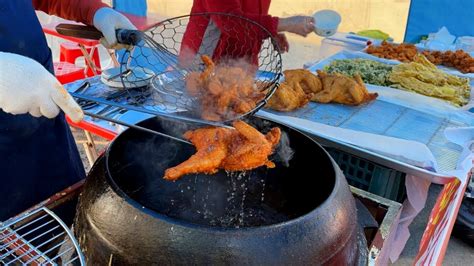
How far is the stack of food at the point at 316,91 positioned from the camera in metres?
2.56

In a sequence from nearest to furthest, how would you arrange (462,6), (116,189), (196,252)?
(196,252) → (116,189) → (462,6)

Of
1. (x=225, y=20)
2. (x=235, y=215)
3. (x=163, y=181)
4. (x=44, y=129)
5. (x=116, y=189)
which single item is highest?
(x=225, y=20)

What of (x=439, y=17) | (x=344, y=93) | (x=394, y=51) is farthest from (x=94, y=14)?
(x=439, y=17)

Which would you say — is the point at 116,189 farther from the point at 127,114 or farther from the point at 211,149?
the point at 127,114

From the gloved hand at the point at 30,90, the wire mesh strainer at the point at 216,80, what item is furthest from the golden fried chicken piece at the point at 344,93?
the gloved hand at the point at 30,90

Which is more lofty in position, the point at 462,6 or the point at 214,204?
the point at 462,6

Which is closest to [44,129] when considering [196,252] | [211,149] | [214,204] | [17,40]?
[17,40]

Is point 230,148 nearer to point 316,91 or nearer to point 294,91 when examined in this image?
point 294,91

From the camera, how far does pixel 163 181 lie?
170cm

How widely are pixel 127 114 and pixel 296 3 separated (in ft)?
24.6

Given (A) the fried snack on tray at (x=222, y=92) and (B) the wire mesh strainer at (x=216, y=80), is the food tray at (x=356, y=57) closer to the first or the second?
(B) the wire mesh strainer at (x=216, y=80)

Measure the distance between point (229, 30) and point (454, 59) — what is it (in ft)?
7.43

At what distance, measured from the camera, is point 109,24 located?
2045 mm

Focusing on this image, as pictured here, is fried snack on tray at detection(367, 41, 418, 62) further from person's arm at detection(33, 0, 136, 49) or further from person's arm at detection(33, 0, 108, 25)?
person's arm at detection(33, 0, 108, 25)
